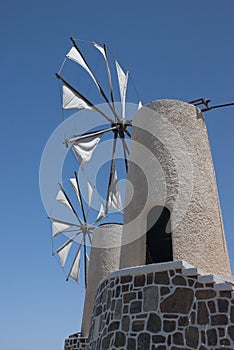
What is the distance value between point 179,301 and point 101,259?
7912mm

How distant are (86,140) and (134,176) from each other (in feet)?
7.84

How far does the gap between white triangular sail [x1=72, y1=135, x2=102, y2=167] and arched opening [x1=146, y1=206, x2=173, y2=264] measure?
9.68ft

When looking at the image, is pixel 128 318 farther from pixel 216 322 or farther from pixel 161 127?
pixel 161 127

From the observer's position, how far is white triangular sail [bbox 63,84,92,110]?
30.6 ft

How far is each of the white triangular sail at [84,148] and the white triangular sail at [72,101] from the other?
779mm

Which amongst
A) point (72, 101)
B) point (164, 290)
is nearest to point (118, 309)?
point (164, 290)

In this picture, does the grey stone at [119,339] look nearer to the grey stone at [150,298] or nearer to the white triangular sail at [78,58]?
the grey stone at [150,298]

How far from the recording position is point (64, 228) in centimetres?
1543

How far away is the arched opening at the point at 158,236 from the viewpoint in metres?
6.59

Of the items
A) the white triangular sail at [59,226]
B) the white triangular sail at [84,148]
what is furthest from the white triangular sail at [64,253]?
the white triangular sail at [84,148]

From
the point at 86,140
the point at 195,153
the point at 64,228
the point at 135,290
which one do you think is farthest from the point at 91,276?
the point at 135,290

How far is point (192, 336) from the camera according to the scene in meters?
4.43

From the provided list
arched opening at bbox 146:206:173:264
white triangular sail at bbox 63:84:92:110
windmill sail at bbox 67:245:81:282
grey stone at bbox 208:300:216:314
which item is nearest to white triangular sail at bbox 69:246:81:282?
windmill sail at bbox 67:245:81:282

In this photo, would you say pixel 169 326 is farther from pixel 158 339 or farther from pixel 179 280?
pixel 179 280
